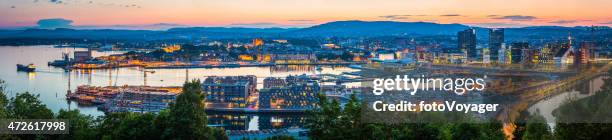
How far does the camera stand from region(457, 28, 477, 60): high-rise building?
11.2m

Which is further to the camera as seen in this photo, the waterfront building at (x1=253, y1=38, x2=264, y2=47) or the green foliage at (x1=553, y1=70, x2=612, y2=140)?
the waterfront building at (x1=253, y1=38, x2=264, y2=47)

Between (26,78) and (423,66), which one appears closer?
(423,66)

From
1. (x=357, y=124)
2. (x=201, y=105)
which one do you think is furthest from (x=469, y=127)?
(x=201, y=105)

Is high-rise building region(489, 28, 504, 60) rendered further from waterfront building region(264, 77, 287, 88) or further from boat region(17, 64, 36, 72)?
boat region(17, 64, 36, 72)

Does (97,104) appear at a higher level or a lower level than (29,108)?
lower

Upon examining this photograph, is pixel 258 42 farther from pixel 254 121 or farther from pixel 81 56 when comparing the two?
pixel 254 121

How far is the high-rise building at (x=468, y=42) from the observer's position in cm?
1123

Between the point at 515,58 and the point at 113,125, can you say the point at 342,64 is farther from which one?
the point at 113,125

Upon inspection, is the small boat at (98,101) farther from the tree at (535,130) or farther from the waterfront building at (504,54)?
the tree at (535,130)

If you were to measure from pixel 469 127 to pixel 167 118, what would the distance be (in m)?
1.35

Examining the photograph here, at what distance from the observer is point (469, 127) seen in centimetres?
256

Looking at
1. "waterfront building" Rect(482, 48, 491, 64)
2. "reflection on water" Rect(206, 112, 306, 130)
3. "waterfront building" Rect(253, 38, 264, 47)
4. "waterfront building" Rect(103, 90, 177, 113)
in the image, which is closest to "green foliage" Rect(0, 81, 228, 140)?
"reflection on water" Rect(206, 112, 306, 130)

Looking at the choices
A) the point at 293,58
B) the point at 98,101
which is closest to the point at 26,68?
the point at 98,101

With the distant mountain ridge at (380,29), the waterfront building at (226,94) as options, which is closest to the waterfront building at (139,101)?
the waterfront building at (226,94)
